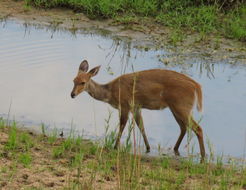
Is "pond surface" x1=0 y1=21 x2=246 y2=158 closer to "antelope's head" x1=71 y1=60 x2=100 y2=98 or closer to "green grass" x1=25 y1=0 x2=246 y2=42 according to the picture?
"antelope's head" x1=71 y1=60 x2=100 y2=98

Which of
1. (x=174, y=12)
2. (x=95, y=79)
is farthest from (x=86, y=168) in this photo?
(x=174, y=12)

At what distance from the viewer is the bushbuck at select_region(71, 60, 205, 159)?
7.89 metres

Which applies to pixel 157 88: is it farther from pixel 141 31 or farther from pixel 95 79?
pixel 141 31

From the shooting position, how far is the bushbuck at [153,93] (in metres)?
7.89

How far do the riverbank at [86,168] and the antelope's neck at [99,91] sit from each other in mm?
867

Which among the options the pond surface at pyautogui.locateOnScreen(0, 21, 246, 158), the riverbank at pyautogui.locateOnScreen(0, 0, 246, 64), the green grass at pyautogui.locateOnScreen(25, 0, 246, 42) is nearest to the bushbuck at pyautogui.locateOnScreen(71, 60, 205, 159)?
the pond surface at pyautogui.locateOnScreen(0, 21, 246, 158)

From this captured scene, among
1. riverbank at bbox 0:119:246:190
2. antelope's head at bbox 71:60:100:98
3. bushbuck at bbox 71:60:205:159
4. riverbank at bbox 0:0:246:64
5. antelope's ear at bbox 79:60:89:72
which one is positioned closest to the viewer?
riverbank at bbox 0:119:246:190

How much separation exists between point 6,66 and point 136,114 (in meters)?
3.01

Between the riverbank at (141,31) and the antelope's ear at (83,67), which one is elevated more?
the riverbank at (141,31)

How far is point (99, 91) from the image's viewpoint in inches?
336

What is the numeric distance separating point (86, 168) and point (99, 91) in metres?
2.14

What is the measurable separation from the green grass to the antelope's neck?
4465 mm

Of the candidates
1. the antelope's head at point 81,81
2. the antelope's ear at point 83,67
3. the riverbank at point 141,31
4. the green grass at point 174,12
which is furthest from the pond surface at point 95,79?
the green grass at point 174,12

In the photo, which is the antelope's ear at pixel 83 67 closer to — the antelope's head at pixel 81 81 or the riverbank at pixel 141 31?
the antelope's head at pixel 81 81
